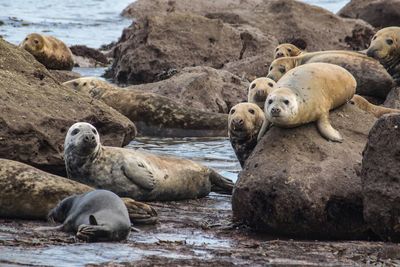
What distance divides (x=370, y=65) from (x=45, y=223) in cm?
584

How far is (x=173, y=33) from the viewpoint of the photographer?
17656 millimetres

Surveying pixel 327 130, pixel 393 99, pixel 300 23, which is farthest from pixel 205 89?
pixel 300 23

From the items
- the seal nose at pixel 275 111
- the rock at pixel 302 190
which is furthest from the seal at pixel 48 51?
the rock at pixel 302 190

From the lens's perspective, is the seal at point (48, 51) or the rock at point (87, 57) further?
the rock at point (87, 57)

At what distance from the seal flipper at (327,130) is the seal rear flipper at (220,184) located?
5.55 feet

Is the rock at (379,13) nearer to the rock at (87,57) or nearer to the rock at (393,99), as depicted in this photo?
the rock at (87,57)

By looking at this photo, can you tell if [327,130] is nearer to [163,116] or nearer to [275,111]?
[275,111]

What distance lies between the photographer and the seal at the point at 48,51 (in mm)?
17281

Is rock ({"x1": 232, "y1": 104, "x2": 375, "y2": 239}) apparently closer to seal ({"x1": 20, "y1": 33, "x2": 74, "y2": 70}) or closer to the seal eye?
the seal eye

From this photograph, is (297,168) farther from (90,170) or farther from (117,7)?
(117,7)

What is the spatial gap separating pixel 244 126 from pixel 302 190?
1872 millimetres

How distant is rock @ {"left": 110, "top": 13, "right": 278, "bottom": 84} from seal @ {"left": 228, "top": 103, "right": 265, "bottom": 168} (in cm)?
784

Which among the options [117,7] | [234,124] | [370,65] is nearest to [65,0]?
[117,7]

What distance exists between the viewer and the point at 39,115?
9500 millimetres
